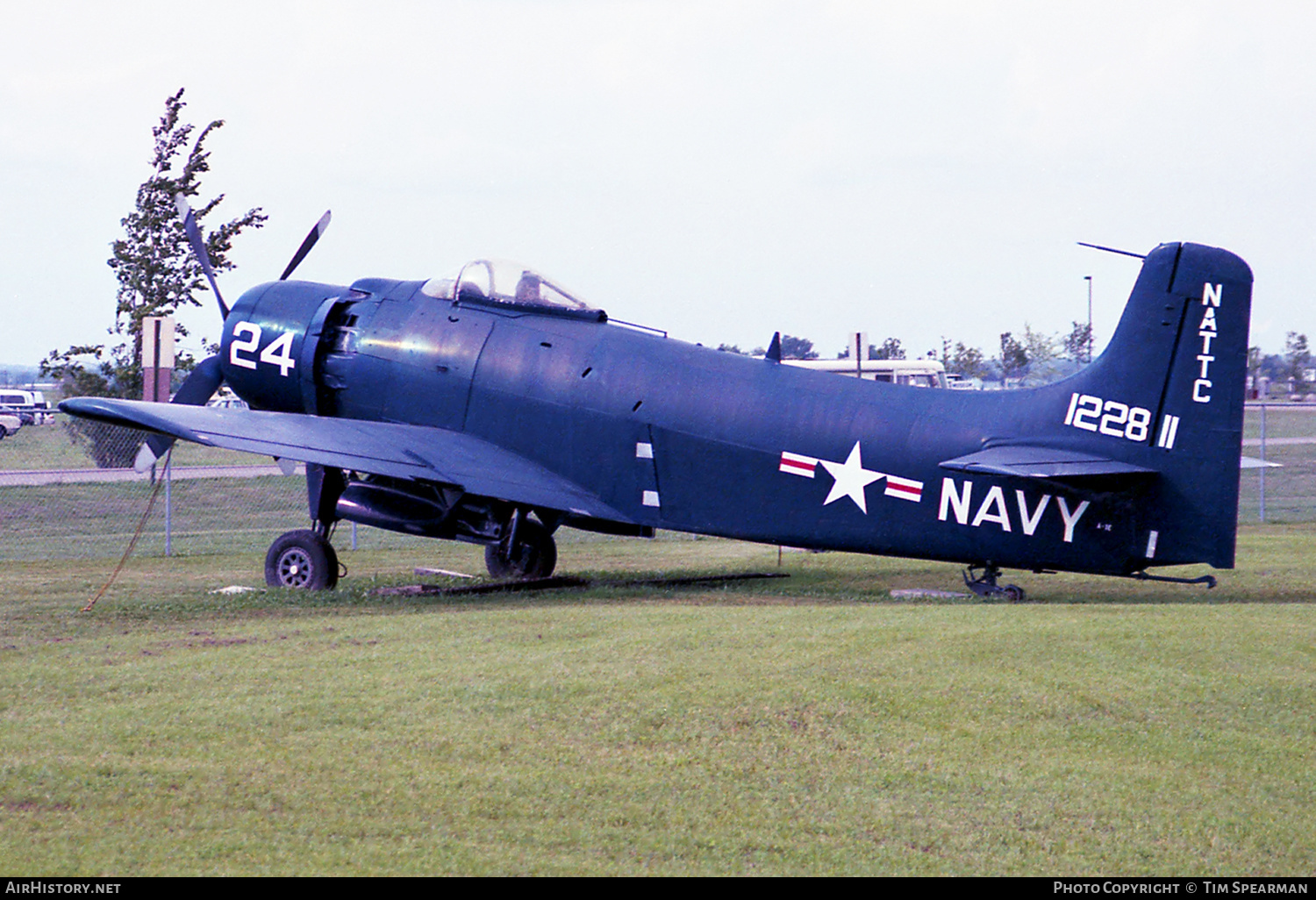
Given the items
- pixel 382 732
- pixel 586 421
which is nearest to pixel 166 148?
pixel 586 421

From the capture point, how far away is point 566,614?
11617 mm

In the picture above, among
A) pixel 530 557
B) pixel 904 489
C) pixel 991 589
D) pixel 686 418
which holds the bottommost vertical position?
pixel 530 557

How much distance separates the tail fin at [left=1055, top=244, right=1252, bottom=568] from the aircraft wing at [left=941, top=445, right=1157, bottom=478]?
21cm

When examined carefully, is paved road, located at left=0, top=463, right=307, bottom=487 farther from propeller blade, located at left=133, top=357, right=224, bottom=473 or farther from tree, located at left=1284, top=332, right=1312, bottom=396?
tree, located at left=1284, top=332, right=1312, bottom=396

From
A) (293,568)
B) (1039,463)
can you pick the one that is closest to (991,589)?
(1039,463)

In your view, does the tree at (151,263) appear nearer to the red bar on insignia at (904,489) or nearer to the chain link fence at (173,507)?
the chain link fence at (173,507)

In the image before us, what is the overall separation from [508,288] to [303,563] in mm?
3745

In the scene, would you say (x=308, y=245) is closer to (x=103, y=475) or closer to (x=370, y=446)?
(x=370, y=446)

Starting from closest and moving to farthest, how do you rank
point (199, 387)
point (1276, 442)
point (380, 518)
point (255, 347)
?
1. point (380, 518)
2. point (255, 347)
3. point (199, 387)
4. point (1276, 442)

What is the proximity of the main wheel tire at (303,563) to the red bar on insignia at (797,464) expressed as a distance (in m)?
4.92

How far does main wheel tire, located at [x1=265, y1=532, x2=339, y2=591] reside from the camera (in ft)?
46.7

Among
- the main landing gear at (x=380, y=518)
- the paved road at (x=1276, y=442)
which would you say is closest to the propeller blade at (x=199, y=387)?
the main landing gear at (x=380, y=518)

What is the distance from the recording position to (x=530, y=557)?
52.4ft

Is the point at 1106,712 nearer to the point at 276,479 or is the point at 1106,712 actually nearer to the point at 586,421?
the point at 586,421
